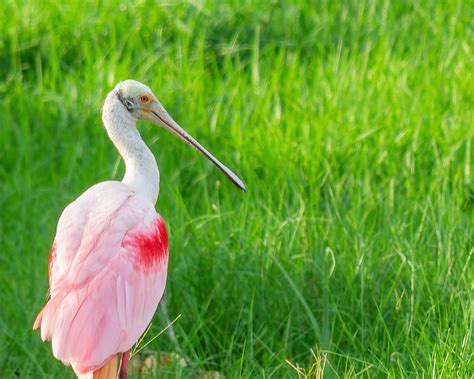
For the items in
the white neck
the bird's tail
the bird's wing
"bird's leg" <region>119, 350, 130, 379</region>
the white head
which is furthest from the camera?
the white head

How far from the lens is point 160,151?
6211 mm

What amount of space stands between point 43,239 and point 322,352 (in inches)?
64.8

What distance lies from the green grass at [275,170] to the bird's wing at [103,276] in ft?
1.41

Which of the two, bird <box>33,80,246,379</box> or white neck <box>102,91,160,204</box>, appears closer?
bird <box>33,80,246,379</box>

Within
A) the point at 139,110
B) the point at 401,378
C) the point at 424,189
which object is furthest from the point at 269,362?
the point at 424,189

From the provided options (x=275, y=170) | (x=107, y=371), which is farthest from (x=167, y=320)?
(x=275, y=170)

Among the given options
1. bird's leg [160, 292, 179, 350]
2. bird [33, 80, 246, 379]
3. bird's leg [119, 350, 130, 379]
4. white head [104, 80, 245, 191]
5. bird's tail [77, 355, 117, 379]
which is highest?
white head [104, 80, 245, 191]

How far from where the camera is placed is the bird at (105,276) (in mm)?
3738

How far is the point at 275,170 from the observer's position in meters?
5.66

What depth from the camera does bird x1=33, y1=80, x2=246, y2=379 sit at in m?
3.74

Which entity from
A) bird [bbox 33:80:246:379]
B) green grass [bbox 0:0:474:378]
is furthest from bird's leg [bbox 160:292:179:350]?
bird [bbox 33:80:246:379]

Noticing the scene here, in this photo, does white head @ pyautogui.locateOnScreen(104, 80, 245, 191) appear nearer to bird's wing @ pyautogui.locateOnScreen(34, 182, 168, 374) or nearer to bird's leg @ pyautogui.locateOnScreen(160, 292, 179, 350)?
bird's wing @ pyautogui.locateOnScreen(34, 182, 168, 374)

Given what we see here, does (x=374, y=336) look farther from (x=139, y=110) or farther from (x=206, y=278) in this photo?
(x=139, y=110)

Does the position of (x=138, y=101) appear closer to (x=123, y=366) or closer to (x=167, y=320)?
(x=167, y=320)
